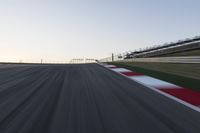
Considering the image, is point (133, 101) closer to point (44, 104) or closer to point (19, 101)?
point (44, 104)

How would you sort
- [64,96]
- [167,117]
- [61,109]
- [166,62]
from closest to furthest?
[167,117] < [61,109] < [64,96] < [166,62]

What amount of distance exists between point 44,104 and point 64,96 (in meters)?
1.32

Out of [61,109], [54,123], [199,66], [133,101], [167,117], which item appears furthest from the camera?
[199,66]

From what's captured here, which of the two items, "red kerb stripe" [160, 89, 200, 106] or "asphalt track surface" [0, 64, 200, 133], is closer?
"asphalt track surface" [0, 64, 200, 133]

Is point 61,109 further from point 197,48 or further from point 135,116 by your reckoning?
point 197,48

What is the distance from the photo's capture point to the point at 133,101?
8344mm

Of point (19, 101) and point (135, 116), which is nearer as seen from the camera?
point (135, 116)

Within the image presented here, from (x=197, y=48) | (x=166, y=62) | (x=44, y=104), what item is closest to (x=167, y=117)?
(x=44, y=104)

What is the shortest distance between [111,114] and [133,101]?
183 centimetres

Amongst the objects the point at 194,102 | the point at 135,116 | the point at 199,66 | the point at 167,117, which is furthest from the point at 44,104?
the point at 199,66

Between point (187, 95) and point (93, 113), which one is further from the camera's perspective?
point (187, 95)

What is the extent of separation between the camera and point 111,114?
6.62m

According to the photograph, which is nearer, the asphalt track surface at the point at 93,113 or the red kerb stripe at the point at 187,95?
the asphalt track surface at the point at 93,113

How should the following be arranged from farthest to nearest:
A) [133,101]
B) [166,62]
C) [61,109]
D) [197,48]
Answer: [197,48]
[166,62]
[133,101]
[61,109]
